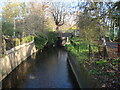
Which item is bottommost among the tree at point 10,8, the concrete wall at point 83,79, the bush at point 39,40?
the concrete wall at point 83,79

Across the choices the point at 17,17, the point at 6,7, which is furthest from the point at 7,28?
the point at 6,7

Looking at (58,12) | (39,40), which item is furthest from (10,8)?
(58,12)

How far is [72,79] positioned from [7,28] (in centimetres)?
1227

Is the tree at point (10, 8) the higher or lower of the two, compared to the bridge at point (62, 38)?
higher

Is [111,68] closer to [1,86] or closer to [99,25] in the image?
[99,25]

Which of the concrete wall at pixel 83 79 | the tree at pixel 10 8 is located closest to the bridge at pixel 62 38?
the tree at pixel 10 8

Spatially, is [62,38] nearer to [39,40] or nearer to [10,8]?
[39,40]

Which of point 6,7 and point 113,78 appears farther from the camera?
point 6,7

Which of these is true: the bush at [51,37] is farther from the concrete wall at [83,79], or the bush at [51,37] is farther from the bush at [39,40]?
the concrete wall at [83,79]

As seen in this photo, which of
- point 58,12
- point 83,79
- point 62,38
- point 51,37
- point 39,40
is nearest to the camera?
point 83,79

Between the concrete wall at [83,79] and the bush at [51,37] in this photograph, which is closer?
the concrete wall at [83,79]

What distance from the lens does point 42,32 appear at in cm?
2355

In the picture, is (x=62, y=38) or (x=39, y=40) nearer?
(x=39, y=40)

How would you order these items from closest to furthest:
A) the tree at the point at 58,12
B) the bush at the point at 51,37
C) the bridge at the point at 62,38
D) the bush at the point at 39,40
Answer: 1. the bush at the point at 39,40
2. the bush at the point at 51,37
3. the tree at the point at 58,12
4. the bridge at the point at 62,38
